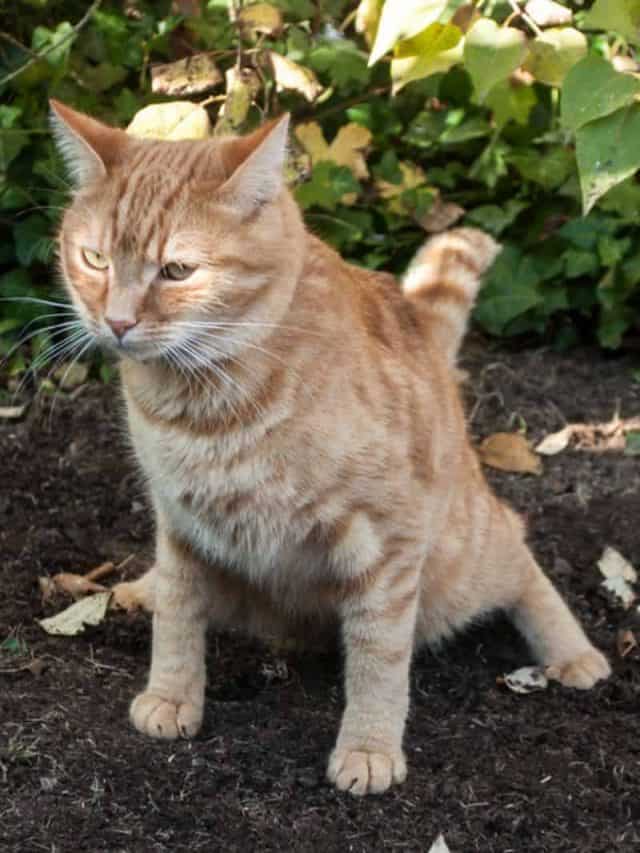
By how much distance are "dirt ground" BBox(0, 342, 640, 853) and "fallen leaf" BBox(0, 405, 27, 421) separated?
283 millimetres

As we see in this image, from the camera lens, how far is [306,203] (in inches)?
175

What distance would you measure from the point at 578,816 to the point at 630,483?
1645mm

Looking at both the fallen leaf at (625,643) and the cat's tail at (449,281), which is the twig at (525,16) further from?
the fallen leaf at (625,643)

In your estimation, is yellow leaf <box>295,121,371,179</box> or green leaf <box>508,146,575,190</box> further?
green leaf <box>508,146,575,190</box>

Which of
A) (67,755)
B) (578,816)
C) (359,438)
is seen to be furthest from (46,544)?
(578,816)

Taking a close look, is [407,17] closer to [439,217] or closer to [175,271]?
[175,271]

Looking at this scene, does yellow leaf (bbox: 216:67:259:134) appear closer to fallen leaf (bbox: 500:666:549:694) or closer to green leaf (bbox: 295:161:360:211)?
green leaf (bbox: 295:161:360:211)

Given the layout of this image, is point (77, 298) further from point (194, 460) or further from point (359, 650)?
point (359, 650)

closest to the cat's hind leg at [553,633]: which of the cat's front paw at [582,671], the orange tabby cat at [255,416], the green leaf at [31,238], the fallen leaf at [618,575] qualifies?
the cat's front paw at [582,671]

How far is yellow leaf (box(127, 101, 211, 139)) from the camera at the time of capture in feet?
11.7

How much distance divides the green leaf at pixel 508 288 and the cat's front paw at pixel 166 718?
7.28 feet

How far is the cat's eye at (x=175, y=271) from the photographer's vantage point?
2.57 metres

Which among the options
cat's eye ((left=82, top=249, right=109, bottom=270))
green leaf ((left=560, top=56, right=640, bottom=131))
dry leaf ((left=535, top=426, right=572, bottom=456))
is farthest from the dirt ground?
green leaf ((left=560, top=56, right=640, bottom=131))

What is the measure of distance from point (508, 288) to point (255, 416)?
2208 millimetres
